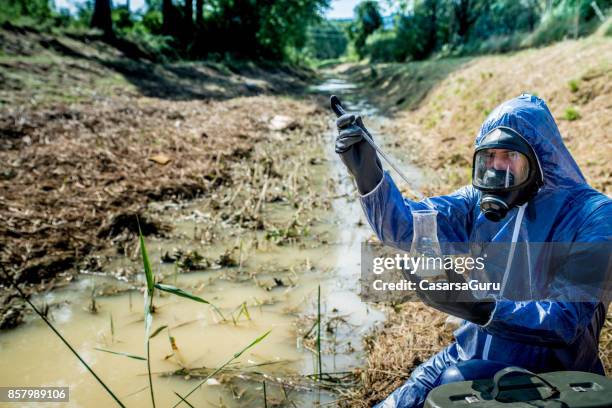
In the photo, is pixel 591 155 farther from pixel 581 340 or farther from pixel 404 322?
pixel 581 340

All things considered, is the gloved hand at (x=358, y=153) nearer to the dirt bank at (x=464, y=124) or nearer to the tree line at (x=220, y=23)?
the dirt bank at (x=464, y=124)

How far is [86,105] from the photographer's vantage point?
9.71 meters

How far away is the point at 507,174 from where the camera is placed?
6.94 ft

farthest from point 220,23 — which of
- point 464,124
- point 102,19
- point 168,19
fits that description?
point 464,124

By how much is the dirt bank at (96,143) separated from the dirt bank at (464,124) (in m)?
2.57

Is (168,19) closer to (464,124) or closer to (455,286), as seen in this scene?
(464,124)

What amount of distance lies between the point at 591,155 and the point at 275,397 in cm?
531

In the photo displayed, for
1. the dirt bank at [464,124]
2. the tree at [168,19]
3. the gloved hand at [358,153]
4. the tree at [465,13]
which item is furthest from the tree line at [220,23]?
the gloved hand at [358,153]

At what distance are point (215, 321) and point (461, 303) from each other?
238 cm

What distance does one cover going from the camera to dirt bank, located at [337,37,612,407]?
306cm

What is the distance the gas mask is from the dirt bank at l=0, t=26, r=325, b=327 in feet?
11.0

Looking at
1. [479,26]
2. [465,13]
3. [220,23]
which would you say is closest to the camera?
[479,26]

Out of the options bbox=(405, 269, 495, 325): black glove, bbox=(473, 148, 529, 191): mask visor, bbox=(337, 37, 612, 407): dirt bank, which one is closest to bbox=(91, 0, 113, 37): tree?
bbox=(337, 37, 612, 407): dirt bank

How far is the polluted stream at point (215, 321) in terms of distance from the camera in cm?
296
